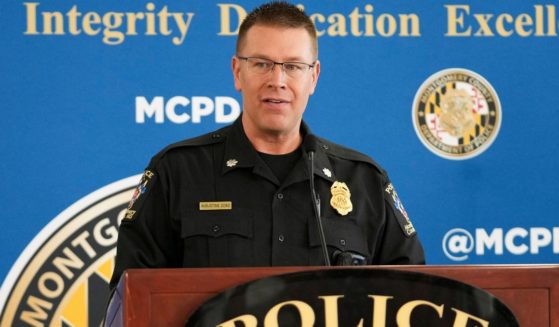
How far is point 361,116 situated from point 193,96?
500 mm

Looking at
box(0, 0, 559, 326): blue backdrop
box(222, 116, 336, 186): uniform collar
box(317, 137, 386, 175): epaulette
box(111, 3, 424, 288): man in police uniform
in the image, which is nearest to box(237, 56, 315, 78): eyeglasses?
box(111, 3, 424, 288): man in police uniform

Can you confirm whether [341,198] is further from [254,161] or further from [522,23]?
[522,23]

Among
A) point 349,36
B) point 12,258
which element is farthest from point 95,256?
point 349,36

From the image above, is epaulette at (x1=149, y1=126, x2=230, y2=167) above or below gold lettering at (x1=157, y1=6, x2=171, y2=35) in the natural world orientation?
below

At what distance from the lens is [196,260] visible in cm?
200

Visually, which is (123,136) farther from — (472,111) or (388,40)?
(472,111)

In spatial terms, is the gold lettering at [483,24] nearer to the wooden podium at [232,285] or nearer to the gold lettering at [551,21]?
the gold lettering at [551,21]

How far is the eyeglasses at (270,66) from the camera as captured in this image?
80.4 inches

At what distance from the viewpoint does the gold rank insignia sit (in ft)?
6.91

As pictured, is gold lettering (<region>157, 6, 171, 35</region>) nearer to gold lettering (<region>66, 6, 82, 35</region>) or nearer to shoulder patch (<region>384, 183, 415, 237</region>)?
gold lettering (<region>66, 6, 82, 35</region>)

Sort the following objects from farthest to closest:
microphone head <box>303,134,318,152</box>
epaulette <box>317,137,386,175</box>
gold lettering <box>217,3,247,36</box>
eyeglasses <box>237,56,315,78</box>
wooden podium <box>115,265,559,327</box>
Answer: gold lettering <box>217,3,247,36</box> → epaulette <box>317,137,386,175</box> → eyeglasses <box>237,56,315,78</box> → microphone head <box>303,134,318,152</box> → wooden podium <box>115,265,559,327</box>

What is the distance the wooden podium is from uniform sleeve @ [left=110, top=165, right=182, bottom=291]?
69 cm

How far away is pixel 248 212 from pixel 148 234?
225 millimetres

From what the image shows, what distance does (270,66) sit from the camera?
204 centimetres
